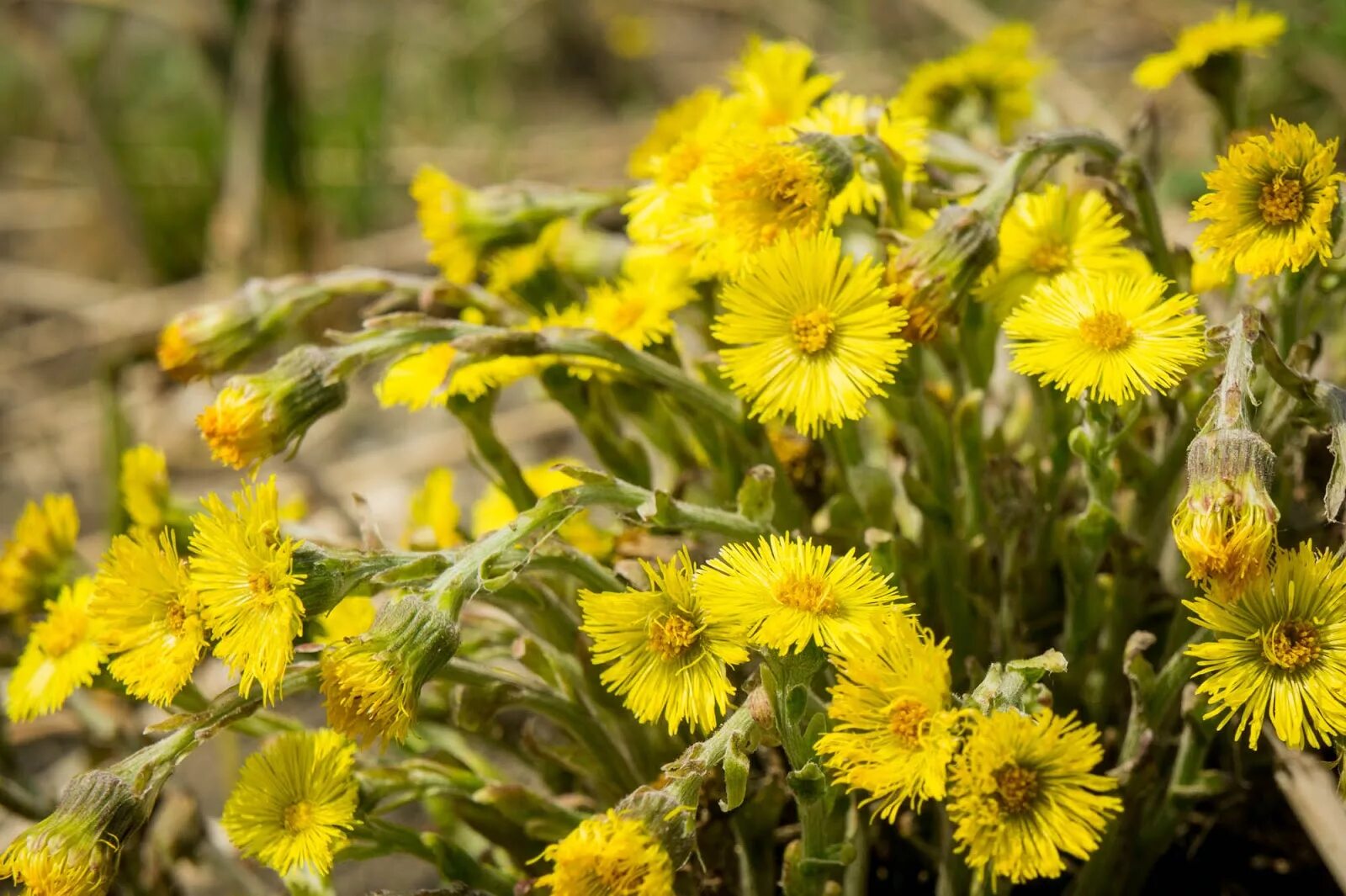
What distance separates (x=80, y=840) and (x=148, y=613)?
0.17m

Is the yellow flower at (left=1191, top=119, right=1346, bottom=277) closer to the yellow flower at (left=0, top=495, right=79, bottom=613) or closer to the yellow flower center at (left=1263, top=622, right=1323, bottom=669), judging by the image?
the yellow flower center at (left=1263, top=622, right=1323, bottom=669)

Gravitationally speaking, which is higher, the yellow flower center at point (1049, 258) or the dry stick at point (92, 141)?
the yellow flower center at point (1049, 258)

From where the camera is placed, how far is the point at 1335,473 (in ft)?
2.81

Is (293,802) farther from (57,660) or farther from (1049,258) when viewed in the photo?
(1049,258)

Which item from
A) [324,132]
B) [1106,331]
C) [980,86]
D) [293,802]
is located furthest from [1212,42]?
[324,132]

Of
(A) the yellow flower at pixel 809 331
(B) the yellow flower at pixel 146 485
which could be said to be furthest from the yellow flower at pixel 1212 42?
(B) the yellow flower at pixel 146 485

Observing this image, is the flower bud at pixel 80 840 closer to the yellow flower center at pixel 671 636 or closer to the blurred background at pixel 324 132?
the yellow flower center at pixel 671 636

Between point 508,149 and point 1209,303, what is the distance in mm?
3292

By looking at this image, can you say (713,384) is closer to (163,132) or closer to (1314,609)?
(1314,609)

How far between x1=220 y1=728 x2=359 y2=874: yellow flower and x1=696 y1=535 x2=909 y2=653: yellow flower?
34 cm

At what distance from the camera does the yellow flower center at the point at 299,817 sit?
3.00 ft

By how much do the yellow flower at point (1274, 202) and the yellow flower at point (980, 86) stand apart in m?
0.63

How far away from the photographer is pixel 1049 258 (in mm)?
1077

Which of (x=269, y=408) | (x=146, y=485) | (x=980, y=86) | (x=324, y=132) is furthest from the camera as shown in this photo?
(x=324, y=132)
